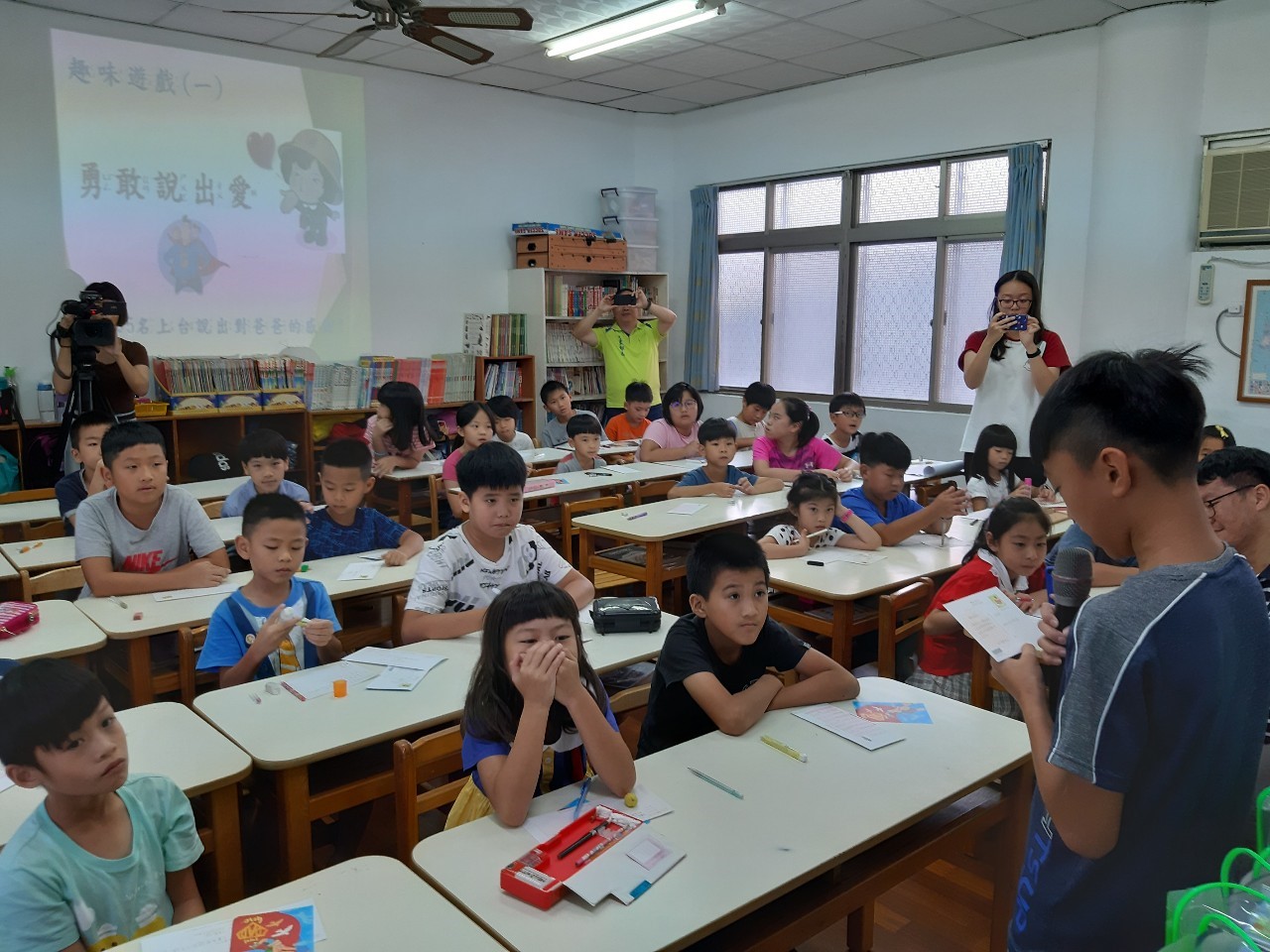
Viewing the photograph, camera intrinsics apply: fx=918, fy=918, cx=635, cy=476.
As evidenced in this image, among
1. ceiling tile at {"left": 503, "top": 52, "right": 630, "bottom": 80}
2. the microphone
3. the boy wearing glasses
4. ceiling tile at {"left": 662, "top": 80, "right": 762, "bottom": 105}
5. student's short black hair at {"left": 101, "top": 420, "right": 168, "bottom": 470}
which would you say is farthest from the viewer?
ceiling tile at {"left": 662, "top": 80, "right": 762, "bottom": 105}

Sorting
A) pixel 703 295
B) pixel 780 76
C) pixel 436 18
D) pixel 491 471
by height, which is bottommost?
pixel 491 471

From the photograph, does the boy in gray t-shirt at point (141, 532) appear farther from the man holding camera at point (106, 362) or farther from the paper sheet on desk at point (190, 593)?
the man holding camera at point (106, 362)

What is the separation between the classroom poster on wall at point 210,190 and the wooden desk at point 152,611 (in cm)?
358

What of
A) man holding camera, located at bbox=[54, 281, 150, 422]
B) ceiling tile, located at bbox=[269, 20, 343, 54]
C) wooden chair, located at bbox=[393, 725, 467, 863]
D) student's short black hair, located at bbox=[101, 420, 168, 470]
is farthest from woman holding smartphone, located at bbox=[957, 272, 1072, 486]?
man holding camera, located at bbox=[54, 281, 150, 422]

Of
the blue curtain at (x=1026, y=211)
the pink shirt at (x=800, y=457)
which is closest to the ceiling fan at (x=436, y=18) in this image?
the pink shirt at (x=800, y=457)

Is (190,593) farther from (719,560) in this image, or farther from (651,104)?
(651,104)

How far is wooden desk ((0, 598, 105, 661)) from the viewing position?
247 centimetres

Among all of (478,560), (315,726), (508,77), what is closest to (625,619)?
(478,560)

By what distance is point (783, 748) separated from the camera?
1.89 m

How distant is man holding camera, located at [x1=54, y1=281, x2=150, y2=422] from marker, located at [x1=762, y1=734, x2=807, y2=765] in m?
4.46

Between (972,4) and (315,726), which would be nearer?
(315,726)

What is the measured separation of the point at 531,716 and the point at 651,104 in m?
7.46

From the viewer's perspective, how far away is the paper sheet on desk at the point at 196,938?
127 cm

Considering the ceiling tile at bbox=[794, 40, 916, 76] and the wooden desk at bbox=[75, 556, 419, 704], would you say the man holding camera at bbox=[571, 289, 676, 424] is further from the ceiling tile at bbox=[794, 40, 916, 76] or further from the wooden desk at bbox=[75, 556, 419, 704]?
the wooden desk at bbox=[75, 556, 419, 704]
